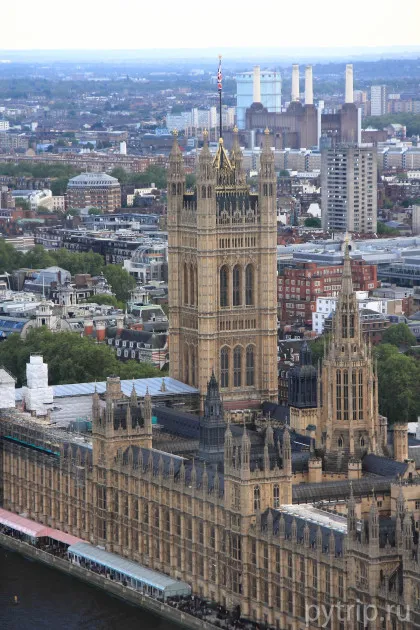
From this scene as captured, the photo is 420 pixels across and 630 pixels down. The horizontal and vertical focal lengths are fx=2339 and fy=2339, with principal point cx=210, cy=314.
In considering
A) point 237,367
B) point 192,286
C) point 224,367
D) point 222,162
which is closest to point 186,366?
point 224,367

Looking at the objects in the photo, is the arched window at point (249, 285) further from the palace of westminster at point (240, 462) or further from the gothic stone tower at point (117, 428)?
the gothic stone tower at point (117, 428)

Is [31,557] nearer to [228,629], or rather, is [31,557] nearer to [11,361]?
[228,629]

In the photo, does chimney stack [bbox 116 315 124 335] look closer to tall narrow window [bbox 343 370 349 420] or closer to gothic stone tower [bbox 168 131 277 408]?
gothic stone tower [bbox 168 131 277 408]

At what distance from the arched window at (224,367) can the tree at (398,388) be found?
48.1ft

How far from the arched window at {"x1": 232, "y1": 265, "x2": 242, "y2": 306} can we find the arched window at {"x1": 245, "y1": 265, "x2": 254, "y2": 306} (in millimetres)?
454

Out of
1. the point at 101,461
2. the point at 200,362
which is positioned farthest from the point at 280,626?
the point at 200,362

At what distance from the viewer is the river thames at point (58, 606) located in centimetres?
11644

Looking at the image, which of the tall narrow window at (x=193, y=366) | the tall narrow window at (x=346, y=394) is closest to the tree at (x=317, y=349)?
the tall narrow window at (x=193, y=366)

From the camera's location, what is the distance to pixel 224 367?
145 metres

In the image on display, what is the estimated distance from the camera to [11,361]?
17325 centimetres

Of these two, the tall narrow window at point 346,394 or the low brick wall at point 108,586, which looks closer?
the low brick wall at point 108,586

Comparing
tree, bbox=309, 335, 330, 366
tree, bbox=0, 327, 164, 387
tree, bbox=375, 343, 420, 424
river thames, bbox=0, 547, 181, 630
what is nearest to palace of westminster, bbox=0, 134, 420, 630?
river thames, bbox=0, 547, 181, 630

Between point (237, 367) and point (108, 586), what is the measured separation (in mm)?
27243

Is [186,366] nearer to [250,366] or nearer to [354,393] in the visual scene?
[250,366]
